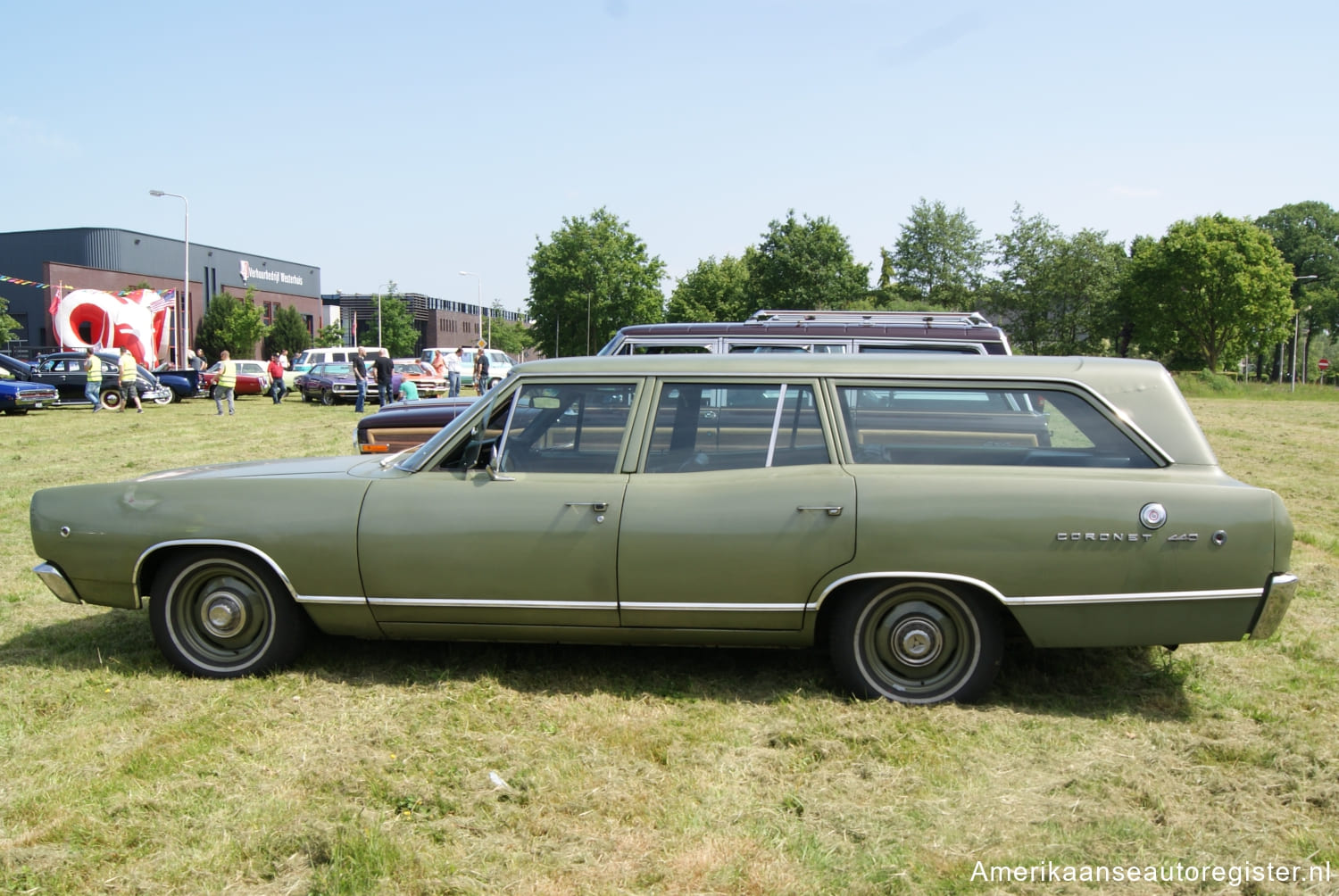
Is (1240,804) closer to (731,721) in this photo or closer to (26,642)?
(731,721)

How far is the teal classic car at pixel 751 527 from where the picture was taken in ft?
13.0

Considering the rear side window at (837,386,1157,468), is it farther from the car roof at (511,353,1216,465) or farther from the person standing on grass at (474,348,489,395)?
the person standing on grass at (474,348,489,395)

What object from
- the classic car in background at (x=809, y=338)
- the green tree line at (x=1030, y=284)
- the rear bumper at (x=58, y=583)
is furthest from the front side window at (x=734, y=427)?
the green tree line at (x=1030, y=284)

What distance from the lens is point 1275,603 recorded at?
3.89 metres

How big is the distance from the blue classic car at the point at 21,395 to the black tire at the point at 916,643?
2490 centimetres

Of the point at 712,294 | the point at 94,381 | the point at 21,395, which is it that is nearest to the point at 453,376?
the point at 94,381

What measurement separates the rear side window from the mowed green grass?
107 cm

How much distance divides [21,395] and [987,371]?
995 inches

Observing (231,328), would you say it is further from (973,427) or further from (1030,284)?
(973,427)

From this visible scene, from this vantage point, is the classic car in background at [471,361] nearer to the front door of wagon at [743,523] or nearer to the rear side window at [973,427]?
the front door of wagon at [743,523]

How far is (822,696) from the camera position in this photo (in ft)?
14.0

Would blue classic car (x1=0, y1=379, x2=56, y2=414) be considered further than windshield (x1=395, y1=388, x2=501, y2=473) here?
Yes

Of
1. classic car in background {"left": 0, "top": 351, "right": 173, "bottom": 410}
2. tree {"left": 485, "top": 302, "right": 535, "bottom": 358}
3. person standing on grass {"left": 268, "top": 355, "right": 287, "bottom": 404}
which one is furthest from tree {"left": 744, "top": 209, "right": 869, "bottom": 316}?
classic car in background {"left": 0, "top": 351, "right": 173, "bottom": 410}

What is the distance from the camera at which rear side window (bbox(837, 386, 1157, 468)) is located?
4195mm
